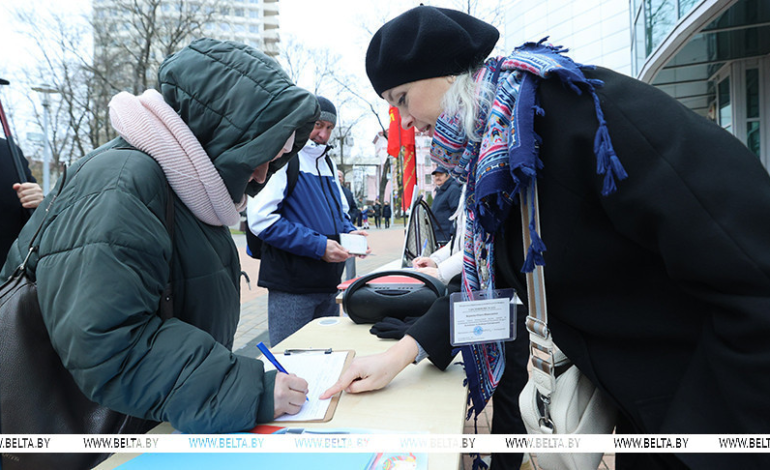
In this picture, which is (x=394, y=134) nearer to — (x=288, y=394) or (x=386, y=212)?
(x=288, y=394)

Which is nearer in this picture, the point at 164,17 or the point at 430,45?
the point at 430,45

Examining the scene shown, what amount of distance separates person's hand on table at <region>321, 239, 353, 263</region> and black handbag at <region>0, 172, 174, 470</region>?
1.68 m

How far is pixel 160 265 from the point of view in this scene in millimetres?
998

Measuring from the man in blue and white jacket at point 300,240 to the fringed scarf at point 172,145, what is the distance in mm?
1388

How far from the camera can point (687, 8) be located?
237 inches

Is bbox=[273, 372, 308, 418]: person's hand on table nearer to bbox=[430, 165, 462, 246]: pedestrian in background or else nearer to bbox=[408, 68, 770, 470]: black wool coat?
bbox=[408, 68, 770, 470]: black wool coat

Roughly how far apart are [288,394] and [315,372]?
0.29 m

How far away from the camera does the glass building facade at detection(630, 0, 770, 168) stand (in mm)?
5586

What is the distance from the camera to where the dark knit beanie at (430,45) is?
3.64ft

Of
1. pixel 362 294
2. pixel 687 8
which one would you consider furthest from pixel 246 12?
pixel 362 294

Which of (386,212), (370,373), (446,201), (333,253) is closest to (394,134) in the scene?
(446,201)

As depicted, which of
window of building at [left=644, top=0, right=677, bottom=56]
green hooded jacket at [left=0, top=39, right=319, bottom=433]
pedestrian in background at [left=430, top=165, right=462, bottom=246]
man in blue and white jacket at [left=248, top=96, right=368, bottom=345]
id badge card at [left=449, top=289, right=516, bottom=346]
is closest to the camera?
green hooded jacket at [left=0, top=39, right=319, bottom=433]

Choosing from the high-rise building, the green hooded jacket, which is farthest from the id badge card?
the high-rise building

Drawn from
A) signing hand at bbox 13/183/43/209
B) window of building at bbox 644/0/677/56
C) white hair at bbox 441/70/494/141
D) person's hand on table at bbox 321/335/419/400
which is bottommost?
person's hand on table at bbox 321/335/419/400
